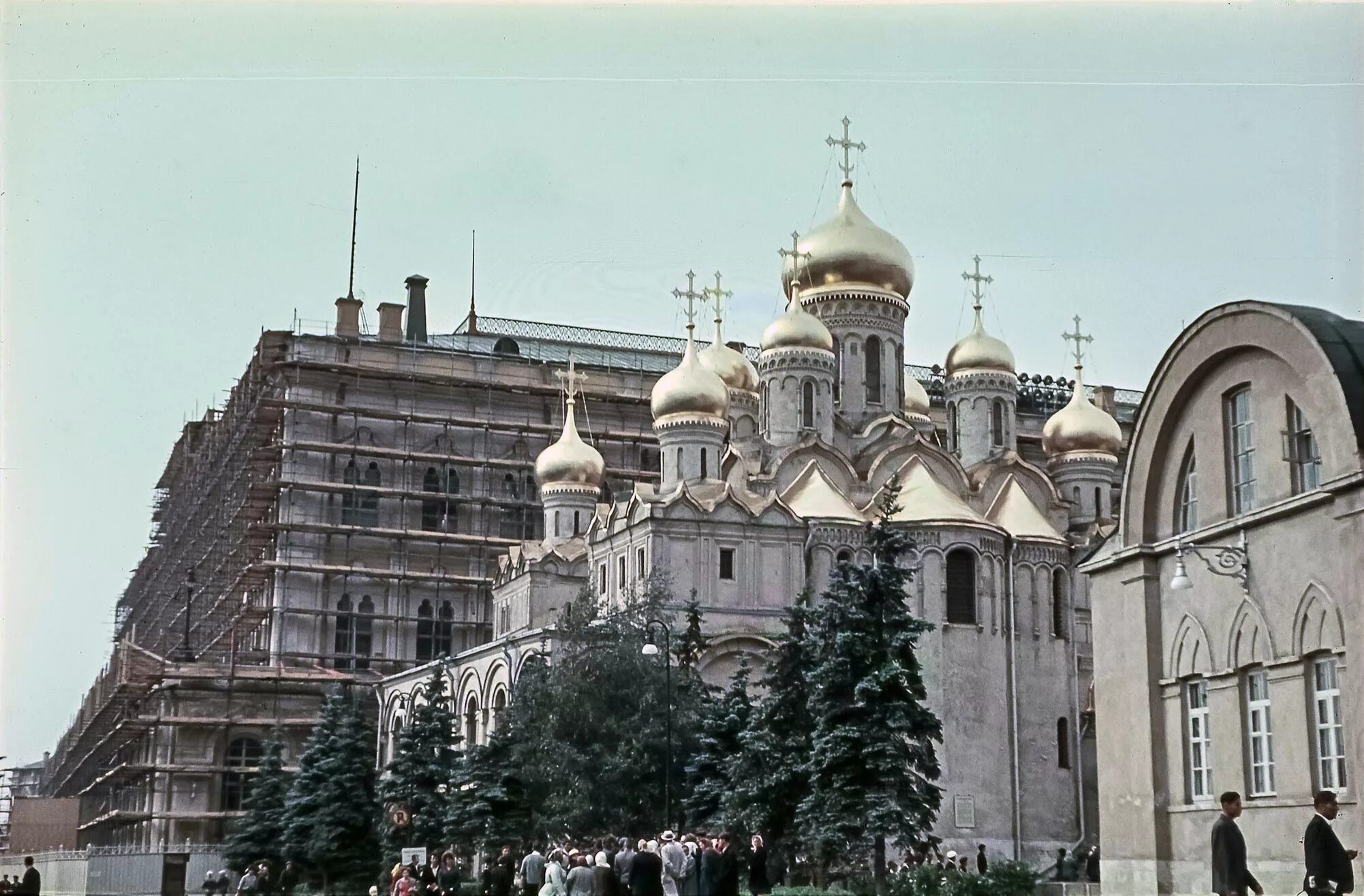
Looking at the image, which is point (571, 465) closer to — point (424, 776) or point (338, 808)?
point (338, 808)

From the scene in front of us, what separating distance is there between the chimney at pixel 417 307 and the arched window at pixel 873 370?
65.8 feet

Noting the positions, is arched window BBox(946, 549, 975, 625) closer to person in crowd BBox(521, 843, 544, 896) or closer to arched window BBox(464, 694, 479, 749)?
arched window BBox(464, 694, 479, 749)

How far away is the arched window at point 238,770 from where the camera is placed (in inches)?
2045

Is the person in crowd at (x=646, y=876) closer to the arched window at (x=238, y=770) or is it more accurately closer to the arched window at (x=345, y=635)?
the arched window at (x=238, y=770)

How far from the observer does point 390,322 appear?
6119 centimetres

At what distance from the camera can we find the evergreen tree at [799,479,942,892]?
95.1 feet

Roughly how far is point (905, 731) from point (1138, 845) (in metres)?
8.00

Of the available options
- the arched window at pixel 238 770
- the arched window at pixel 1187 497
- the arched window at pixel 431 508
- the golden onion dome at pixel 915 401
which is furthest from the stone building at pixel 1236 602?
the arched window at pixel 431 508

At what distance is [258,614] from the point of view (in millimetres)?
56594

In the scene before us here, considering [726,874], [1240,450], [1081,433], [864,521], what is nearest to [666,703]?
[864,521]

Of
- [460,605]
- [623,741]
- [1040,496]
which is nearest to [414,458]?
[460,605]

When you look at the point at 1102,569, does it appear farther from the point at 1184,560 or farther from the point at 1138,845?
the point at 1138,845

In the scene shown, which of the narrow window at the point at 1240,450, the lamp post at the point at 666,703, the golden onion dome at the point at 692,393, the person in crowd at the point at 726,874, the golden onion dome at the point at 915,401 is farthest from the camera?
the golden onion dome at the point at 915,401

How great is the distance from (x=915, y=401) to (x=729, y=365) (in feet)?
21.2
